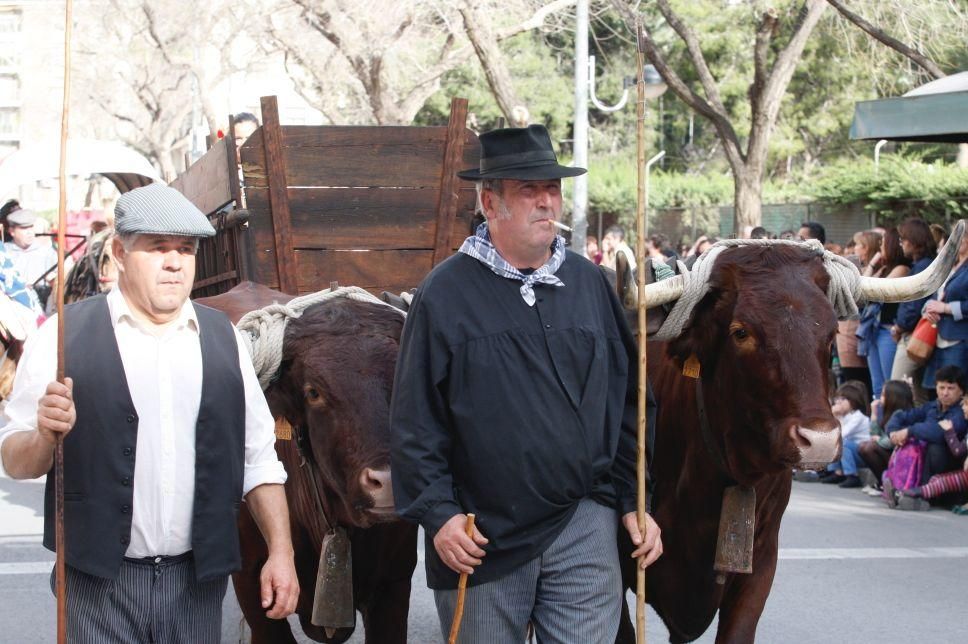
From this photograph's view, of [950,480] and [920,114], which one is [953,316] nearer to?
[950,480]

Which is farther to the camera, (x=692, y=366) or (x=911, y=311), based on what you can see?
(x=911, y=311)

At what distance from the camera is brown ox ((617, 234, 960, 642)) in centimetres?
433

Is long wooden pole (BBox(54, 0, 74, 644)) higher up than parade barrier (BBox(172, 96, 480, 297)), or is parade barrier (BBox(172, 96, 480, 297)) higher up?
parade barrier (BBox(172, 96, 480, 297))

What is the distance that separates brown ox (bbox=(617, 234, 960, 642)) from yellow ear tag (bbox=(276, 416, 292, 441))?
4.22 feet

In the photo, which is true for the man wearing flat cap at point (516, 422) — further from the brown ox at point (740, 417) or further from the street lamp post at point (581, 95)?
the street lamp post at point (581, 95)

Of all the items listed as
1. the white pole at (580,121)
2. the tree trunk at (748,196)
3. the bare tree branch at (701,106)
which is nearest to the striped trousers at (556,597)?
the bare tree branch at (701,106)

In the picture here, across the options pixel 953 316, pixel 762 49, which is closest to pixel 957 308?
pixel 953 316

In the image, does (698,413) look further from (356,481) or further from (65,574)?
(65,574)

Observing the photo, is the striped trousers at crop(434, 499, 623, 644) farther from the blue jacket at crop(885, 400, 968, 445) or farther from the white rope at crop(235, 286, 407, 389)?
the blue jacket at crop(885, 400, 968, 445)

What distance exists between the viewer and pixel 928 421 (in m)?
10.0

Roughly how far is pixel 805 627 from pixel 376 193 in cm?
318

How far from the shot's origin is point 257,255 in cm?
611

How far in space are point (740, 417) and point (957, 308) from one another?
20.3 feet

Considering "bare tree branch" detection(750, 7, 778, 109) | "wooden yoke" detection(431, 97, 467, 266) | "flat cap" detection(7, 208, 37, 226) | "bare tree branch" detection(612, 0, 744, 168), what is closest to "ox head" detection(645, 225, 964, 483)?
"wooden yoke" detection(431, 97, 467, 266)
